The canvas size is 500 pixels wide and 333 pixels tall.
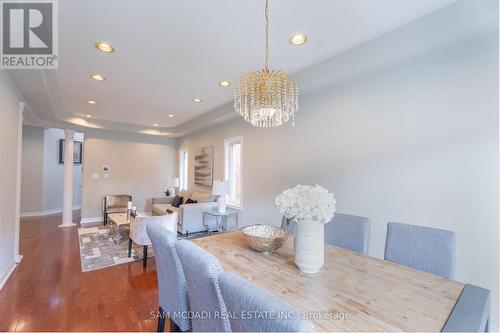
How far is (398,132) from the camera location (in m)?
2.40

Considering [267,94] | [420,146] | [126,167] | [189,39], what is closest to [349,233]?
[420,146]

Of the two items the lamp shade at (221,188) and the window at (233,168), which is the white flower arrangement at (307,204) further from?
the window at (233,168)

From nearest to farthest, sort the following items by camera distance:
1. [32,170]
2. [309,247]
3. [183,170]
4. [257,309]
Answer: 1. [257,309]
2. [309,247]
3. [32,170]
4. [183,170]

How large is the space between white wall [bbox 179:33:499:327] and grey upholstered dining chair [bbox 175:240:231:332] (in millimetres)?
2159

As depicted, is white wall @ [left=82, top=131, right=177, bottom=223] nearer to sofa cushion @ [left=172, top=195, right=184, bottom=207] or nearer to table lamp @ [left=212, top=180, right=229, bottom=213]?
sofa cushion @ [left=172, top=195, right=184, bottom=207]

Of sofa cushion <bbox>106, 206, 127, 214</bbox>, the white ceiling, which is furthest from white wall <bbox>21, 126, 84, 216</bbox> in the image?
the white ceiling

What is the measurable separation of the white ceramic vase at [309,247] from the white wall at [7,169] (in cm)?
328

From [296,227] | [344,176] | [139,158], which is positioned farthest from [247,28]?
[139,158]

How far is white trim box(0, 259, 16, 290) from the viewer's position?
2.62 m

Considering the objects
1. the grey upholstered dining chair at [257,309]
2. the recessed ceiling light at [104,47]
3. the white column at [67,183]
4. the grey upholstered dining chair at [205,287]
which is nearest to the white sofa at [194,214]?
the white column at [67,183]

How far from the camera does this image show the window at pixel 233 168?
4891 mm

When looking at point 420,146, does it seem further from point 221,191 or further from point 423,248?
point 221,191

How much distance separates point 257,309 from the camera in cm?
68

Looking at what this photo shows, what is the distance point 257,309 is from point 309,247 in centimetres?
72
